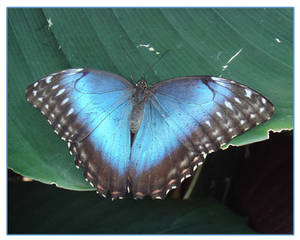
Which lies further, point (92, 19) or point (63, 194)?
point (63, 194)

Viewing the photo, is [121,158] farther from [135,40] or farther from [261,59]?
[261,59]

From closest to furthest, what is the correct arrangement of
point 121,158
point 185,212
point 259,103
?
point 259,103
point 121,158
point 185,212

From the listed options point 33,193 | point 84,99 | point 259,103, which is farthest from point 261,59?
point 33,193

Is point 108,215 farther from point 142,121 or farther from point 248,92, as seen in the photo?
point 248,92

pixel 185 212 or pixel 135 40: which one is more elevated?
pixel 135 40

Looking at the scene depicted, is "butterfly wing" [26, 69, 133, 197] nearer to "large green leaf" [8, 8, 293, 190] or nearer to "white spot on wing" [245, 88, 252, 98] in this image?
"large green leaf" [8, 8, 293, 190]

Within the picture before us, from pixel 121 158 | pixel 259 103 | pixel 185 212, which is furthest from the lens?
pixel 185 212

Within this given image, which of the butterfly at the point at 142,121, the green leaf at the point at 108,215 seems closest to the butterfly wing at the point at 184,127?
the butterfly at the point at 142,121
